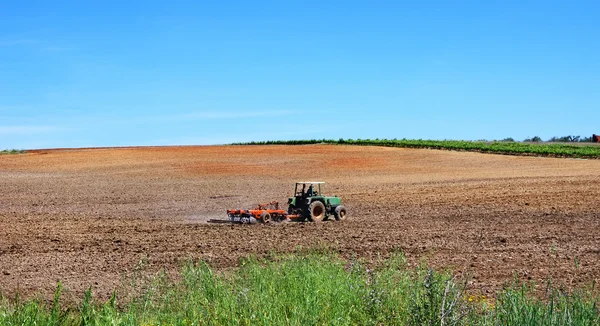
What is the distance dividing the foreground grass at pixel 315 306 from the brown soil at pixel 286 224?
2.86 meters

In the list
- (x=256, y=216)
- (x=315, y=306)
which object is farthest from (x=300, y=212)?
(x=315, y=306)

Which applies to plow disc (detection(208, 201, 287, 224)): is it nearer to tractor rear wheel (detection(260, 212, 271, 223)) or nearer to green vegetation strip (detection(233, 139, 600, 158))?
tractor rear wheel (detection(260, 212, 271, 223))

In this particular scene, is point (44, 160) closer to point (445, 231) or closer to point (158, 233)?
point (158, 233)

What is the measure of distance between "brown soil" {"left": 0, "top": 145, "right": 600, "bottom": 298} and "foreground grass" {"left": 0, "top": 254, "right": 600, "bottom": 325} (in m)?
2.86

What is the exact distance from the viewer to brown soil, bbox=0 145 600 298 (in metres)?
14.5

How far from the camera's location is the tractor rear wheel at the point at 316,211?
23.0 m

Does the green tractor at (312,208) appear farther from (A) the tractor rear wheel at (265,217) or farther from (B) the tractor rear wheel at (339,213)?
(A) the tractor rear wheel at (265,217)

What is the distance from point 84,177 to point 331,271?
31511 millimetres

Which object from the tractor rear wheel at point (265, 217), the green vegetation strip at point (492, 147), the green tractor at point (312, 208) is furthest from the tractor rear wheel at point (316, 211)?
the green vegetation strip at point (492, 147)

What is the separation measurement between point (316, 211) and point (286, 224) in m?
1.47

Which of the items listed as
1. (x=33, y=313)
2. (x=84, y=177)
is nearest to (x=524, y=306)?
(x=33, y=313)

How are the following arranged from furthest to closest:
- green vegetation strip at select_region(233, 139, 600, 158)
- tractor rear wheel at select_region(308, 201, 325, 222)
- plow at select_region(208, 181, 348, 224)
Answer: green vegetation strip at select_region(233, 139, 600, 158), tractor rear wheel at select_region(308, 201, 325, 222), plow at select_region(208, 181, 348, 224)

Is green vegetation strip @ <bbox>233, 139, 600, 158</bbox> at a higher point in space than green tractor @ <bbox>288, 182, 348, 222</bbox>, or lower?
higher

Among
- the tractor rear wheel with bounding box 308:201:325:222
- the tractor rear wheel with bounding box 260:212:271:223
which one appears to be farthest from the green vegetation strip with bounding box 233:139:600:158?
the tractor rear wheel with bounding box 260:212:271:223
